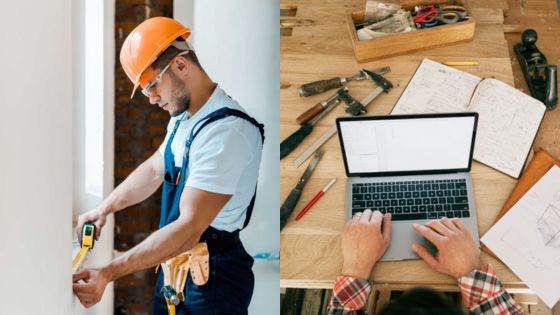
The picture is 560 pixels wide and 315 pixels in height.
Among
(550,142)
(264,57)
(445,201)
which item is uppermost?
(264,57)

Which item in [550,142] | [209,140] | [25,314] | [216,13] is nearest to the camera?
[25,314]

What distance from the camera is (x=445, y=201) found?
7.62ft

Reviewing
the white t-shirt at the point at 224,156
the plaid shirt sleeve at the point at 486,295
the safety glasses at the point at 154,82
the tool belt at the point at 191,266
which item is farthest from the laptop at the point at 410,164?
the safety glasses at the point at 154,82

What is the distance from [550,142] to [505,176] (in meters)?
0.19

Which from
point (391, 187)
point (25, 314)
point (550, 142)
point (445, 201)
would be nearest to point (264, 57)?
point (391, 187)

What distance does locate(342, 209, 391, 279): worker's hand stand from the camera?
2.21 meters

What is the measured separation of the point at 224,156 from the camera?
208 centimetres

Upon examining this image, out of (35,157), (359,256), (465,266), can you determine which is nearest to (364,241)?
(359,256)

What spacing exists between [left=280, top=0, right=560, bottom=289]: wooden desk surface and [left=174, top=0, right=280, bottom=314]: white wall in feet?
0.20

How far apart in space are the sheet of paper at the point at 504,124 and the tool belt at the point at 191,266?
33.2 inches

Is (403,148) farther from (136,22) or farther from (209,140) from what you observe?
(136,22)

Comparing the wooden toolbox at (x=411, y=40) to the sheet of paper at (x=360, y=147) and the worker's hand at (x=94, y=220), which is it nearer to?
the sheet of paper at (x=360, y=147)

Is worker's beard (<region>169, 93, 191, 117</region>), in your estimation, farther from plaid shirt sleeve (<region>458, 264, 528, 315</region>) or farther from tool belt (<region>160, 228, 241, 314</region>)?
plaid shirt sleeve (<region>458, 264, 528, 315</region>)

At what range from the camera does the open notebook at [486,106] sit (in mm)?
2385
